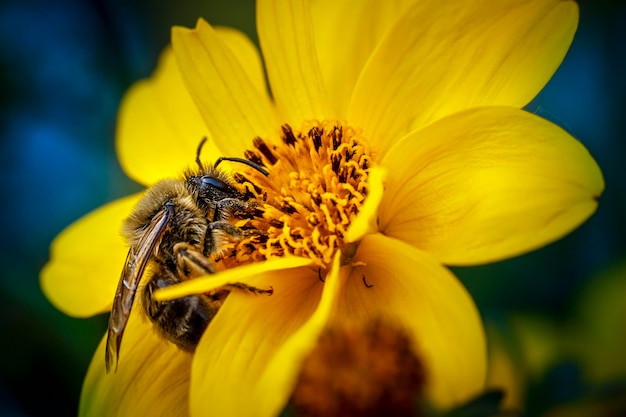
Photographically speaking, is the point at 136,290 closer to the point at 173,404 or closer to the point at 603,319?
the point at 173,404

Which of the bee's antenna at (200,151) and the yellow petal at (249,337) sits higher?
the bee's antenna at (200,151)

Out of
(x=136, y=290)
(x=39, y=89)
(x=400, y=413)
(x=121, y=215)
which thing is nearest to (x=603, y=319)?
(x=400, y=413)

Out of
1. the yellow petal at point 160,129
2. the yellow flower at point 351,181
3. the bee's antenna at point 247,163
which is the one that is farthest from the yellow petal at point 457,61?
the yellow petal at point 160,129

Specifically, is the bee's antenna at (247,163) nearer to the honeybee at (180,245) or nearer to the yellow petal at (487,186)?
the honeybee at (180,245)

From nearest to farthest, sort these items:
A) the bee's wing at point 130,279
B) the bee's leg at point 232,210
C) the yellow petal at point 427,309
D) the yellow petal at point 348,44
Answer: the yellow petal at point 427,309
the bee's wing at point 130,279
the bee's leg at point 232,210
the yellow petal at point 348,44

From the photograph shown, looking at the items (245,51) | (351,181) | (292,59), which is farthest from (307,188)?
(245,51)

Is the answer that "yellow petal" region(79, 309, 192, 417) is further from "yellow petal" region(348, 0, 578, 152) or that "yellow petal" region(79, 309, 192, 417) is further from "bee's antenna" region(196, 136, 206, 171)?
"yellow petal" region(348, 0, 578, 152)

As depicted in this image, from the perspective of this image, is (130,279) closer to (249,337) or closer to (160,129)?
(249,337)

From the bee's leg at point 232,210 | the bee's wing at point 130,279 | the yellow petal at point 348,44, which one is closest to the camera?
the bee's wing at point 130,279

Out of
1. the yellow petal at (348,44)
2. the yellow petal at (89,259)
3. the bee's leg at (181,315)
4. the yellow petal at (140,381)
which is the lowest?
the yellow petal at (140,381)
